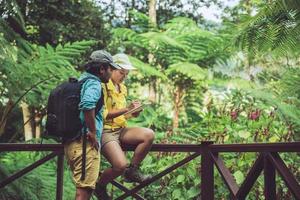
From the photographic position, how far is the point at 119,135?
3475 mm

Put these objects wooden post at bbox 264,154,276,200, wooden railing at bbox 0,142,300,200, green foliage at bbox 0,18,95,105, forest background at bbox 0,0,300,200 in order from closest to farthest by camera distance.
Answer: wooden railing at bbox 0,142,300,200, wooden post at bbox 264,154,276,200, forest background at bbox 0,0,300,200, green foliage at bbox 0,18,95,105

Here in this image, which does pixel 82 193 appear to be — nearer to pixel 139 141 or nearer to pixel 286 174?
pixel 139 141

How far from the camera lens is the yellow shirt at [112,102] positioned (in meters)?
3.35

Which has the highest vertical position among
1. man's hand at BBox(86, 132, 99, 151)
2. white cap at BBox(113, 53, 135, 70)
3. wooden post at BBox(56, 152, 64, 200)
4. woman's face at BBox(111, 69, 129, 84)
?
white cap at BBox(113, 53, 135, 70)

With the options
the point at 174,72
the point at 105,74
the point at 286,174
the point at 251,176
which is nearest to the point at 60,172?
the point at 105,74

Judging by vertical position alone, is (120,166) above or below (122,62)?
below

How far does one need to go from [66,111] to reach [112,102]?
462mm

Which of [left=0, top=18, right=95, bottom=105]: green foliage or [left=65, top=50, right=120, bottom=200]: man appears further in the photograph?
[left=0, top=18, right=95, bottom=105]: green foliage

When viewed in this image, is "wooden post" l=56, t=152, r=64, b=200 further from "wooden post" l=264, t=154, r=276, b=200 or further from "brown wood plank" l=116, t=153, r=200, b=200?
"wooden post" l=264, t=154, r=276, b=200

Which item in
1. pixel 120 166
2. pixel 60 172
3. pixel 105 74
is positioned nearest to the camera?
pixel 105 74

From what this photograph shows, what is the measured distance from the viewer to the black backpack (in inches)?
118

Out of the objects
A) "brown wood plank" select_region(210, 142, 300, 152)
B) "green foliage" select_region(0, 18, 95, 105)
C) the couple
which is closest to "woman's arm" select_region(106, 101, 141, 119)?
the couple

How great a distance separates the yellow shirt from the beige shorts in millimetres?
28

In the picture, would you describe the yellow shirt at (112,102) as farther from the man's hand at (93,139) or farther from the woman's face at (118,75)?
the man's hand at (93,139)
